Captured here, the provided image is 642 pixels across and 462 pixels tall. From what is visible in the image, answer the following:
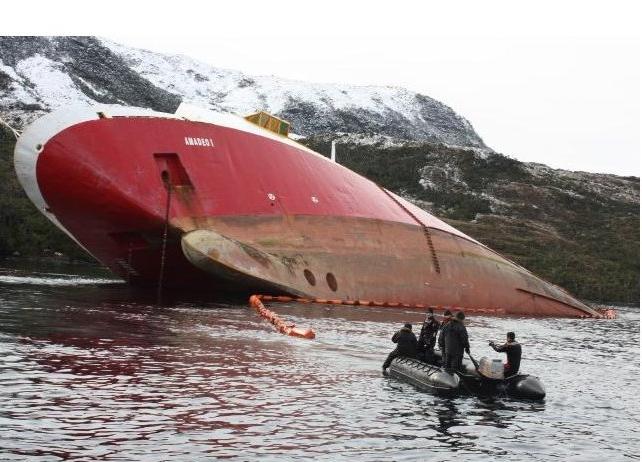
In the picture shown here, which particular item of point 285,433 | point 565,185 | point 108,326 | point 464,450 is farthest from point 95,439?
point 565,185

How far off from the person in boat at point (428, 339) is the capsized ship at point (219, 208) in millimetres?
12094

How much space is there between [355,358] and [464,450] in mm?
8860

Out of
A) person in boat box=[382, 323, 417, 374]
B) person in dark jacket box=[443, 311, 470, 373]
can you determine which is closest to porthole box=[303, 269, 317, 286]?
person in boat box=[382, 323, 417, 374]

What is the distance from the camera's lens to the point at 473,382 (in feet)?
63.9

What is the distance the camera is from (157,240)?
33.9 metres

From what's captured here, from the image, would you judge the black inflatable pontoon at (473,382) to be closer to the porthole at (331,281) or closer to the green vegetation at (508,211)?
the porthole at (331,281)

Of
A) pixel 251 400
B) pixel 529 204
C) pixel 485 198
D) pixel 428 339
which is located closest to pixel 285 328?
pixel 428 339

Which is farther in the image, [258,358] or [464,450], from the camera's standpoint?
[258,358]

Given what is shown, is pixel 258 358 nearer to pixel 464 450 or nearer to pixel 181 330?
pixel 181 330

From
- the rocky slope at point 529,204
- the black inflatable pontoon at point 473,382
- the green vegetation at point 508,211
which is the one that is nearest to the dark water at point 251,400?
the black inflatable pontoon at point 473,382

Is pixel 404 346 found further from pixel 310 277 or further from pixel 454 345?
pixel 310 277

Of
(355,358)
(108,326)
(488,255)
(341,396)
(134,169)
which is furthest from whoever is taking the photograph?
(488,255)

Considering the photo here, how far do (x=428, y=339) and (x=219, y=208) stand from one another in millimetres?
14760

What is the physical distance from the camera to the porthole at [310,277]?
36250 millimetres
